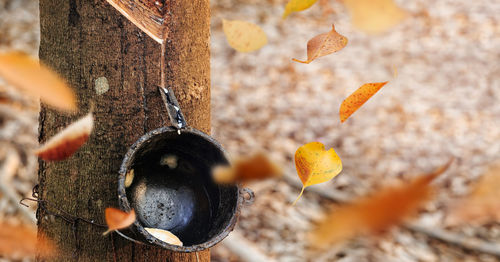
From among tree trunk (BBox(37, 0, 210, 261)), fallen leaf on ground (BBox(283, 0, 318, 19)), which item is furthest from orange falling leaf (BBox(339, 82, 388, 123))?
tree trunk (BBox(37, 0, 210, 261))

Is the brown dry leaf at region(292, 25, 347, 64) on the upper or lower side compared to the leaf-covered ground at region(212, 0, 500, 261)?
lower

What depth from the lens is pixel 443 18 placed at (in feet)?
16.8

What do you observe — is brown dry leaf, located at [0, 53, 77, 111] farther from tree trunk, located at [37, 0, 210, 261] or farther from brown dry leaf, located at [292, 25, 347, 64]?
brown dry leaf, located at [292, 25, 347, 64]

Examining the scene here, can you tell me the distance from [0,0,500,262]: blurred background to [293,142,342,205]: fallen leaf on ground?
3.93 feet

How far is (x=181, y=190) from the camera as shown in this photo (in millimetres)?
1462

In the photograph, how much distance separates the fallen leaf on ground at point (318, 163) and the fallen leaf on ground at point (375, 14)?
9.80ft

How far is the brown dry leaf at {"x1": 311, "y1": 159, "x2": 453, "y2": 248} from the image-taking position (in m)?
2.21

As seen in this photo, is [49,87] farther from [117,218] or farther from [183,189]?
[183,189]

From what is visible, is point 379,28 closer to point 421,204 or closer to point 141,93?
point 421,204

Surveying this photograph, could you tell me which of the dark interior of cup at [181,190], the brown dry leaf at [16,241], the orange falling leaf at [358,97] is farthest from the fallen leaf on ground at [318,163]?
the brown dry leaf at [16,241]

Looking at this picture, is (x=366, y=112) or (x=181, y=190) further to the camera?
(x=366, y=112)

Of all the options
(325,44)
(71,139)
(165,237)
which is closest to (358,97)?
(325,44)

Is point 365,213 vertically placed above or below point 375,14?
below

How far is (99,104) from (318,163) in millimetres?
700
